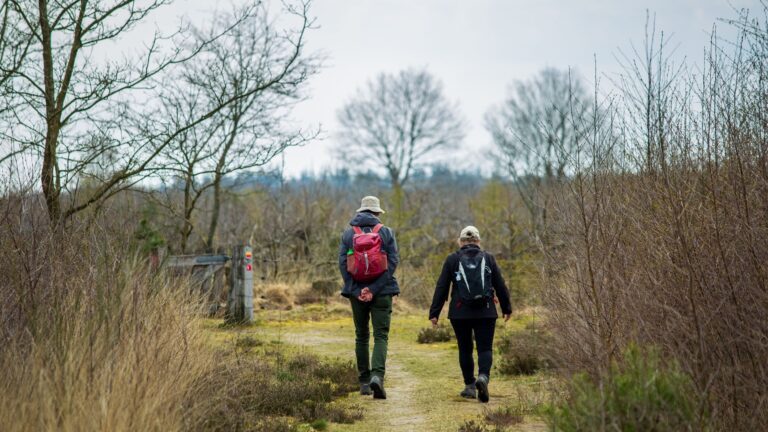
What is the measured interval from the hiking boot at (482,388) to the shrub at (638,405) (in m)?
3.14

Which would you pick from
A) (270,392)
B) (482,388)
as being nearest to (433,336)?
(482,388)

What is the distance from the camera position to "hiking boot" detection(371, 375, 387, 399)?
25.0 feet

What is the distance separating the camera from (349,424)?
648cm

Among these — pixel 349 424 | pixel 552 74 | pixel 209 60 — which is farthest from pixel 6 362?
pixel 552 74

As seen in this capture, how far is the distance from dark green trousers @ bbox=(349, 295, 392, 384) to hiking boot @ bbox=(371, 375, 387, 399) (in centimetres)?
10

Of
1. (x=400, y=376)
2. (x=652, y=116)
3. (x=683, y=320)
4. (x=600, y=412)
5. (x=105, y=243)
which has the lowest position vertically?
(x=400, y=376)

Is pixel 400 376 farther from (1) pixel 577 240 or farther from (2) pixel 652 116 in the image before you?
(2) pixel 652 116

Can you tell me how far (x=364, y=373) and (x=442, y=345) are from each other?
4416 millimetres

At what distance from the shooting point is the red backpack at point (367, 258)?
7.70 m

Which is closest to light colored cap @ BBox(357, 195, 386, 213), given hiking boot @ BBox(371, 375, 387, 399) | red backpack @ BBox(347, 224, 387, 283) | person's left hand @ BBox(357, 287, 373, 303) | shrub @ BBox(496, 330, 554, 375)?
red backpack @ BBox(347, 224, 387, 283)

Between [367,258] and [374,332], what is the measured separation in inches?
30.0

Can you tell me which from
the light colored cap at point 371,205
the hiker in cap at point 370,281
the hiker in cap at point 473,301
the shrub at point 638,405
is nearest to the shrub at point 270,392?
the hiker in cap at point 370,281

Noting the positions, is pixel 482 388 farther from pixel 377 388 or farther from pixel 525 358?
pixel 525 358

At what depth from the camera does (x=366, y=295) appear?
7.73 metres
